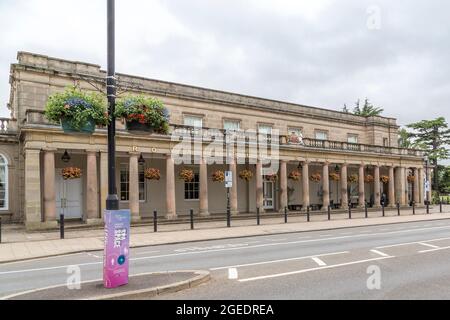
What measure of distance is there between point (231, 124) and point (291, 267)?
21.9 m

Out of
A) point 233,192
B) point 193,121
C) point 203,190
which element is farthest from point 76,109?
point 193,121

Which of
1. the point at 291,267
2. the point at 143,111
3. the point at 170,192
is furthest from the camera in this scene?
the point at 170,192

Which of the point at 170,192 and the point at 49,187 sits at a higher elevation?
the point at 49,187

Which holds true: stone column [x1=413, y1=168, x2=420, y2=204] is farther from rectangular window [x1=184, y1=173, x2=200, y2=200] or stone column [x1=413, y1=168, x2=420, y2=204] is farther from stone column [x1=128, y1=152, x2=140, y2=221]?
stone column [x1=128, y1=152, x2=140, y2=221]

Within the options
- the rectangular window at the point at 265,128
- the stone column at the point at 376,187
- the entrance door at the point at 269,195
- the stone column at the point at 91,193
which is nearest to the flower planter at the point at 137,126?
the stone column at the point at 91,193

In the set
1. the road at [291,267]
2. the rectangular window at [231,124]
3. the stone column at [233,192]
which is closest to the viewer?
the road at [291,267]

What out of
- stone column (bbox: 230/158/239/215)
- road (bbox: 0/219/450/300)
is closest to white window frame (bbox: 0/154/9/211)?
road (bbox: 0/219/450/300)

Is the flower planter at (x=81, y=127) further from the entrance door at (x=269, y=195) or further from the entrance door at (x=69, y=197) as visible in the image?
the entrance door at (x=269, y=195)

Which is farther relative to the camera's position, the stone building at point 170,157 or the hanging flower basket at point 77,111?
the stone building at point 170,157

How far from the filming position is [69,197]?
23.7m

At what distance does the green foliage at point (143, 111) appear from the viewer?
7.65 m

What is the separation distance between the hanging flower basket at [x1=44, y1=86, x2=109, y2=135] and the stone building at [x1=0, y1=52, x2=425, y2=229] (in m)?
5.38

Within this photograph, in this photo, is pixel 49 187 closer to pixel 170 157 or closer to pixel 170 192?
pixel 170 192

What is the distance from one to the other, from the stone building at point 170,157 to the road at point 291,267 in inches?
229
